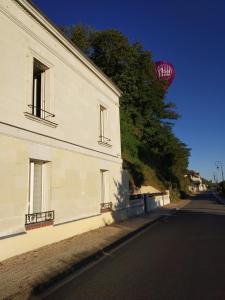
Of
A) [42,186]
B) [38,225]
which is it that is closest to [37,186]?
[42,186]

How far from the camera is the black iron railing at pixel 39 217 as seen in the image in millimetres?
8316

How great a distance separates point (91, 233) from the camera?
11.2 metres

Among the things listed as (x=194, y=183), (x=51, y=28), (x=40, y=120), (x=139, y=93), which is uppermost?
(x=139, y=93)

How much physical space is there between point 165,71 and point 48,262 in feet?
104

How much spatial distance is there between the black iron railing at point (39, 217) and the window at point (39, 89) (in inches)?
109

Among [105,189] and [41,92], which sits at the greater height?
[41,92]

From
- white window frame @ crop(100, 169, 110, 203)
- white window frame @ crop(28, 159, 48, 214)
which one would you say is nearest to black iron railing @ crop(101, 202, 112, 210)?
white window frame @ crop(100, 169, 110, 203)

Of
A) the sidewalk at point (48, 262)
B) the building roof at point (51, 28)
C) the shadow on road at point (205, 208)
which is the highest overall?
the building roof at point (51, 28)

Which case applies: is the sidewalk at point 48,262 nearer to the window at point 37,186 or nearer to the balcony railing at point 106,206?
the window at point 37,186

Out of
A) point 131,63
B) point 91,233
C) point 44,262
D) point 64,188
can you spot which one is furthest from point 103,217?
point 131,63

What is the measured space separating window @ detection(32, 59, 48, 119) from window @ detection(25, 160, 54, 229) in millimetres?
1498

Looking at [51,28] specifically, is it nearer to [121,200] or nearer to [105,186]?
[105,186]

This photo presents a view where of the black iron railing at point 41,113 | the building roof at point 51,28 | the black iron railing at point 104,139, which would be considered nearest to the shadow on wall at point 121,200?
the black iron railing at point 104,139

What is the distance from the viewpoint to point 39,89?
9.95 m
